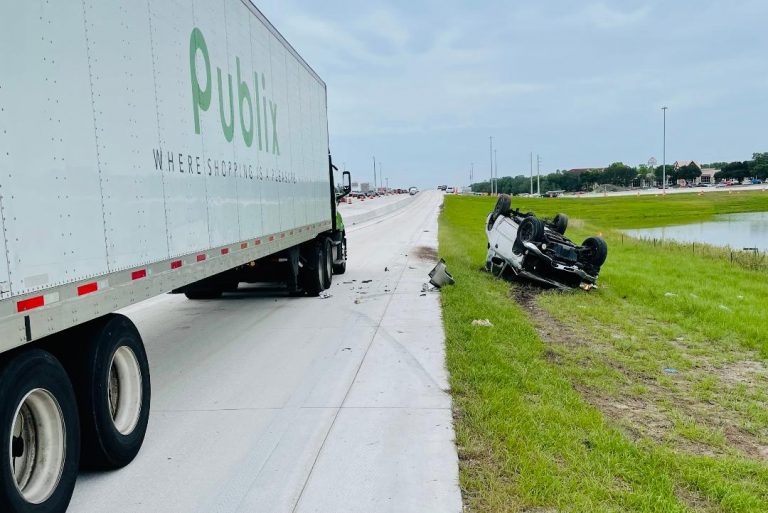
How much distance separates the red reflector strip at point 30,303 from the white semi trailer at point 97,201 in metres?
0.01

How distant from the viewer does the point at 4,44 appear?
3490 mm

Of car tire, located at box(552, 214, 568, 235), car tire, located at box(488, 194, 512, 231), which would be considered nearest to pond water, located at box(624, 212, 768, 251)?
car tire, located at box(552, 214, 568, 235)

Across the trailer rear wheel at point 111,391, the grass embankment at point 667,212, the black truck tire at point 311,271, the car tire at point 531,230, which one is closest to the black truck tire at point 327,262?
the black truck tire at point 311,271

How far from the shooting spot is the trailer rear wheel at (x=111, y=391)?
4.56 metres

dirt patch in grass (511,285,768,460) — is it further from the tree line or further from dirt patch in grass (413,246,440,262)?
the tree line

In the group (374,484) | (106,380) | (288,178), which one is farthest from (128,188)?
(288,178)

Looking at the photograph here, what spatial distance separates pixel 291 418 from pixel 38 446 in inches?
94.6

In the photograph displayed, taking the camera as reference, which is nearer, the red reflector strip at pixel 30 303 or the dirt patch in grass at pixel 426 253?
the red reflector strip at pixel 30 303

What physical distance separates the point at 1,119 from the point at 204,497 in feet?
8.86

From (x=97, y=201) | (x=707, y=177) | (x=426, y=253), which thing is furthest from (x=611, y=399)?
(x=707, y=177)

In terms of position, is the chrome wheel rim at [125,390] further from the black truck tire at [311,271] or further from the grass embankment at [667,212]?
the grass embankment at [667,212]

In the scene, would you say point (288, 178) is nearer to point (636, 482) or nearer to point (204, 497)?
point (204, 497)

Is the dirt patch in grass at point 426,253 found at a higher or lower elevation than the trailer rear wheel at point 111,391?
lower

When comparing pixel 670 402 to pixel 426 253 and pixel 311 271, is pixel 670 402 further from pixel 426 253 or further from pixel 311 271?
pixel 426 253
